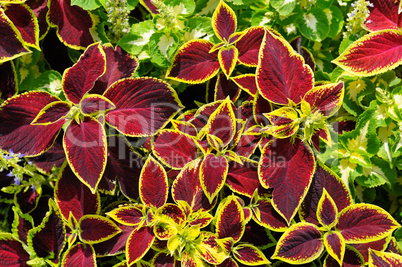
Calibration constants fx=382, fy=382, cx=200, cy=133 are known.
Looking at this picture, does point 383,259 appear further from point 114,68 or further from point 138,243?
point 114,68

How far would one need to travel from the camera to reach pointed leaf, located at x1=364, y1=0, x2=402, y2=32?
1418 mm

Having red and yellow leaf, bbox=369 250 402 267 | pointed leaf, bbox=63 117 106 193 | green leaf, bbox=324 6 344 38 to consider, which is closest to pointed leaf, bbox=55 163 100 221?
pointed leaf, bbox=63 117 106 193

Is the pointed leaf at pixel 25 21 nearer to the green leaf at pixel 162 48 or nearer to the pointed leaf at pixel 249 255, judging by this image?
the green leaf at pixel 162 48

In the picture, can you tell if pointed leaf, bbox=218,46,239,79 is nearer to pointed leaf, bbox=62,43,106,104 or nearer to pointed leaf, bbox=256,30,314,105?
pointed leaf, bbox=256,30,314,105

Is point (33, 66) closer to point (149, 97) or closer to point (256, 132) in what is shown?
point (149, 97)

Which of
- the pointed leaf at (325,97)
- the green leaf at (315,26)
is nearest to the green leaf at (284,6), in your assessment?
the green leaf at (315,26)

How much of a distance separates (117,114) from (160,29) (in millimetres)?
421

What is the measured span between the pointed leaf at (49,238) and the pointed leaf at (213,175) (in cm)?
53

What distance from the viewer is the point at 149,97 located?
4.29ft

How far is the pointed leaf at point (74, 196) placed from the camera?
52.1 inches

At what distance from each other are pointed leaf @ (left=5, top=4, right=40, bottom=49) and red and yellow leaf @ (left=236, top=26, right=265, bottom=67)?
758 millimetres

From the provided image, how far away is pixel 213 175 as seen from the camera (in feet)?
3.96

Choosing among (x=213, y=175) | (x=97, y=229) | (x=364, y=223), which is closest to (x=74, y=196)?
(x=97, y=229)

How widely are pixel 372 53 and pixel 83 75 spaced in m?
1.01
